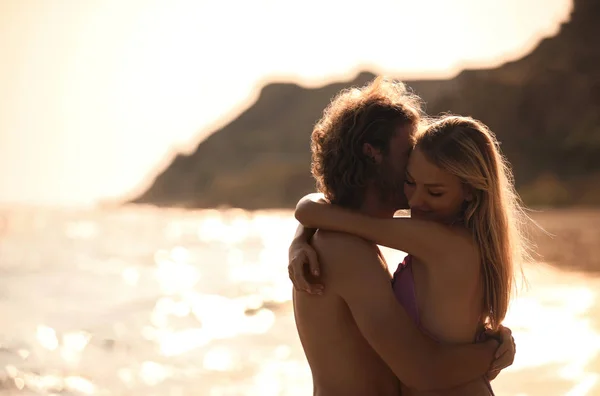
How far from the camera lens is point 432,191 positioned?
2438 millimetres

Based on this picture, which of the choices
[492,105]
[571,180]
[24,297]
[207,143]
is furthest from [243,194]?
[24,297]

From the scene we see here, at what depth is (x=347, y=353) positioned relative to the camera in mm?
2475

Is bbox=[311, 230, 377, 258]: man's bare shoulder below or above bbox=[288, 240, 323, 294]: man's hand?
above

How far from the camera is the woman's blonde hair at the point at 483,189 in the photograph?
2.38 meters

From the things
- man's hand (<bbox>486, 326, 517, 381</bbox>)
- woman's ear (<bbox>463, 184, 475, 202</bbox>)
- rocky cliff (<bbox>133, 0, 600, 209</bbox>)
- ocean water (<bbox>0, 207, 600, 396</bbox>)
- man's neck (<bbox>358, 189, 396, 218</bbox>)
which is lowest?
ocean water (<bbox>0, 207, 600, 396</bbox>)

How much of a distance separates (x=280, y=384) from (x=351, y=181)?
5.11 m

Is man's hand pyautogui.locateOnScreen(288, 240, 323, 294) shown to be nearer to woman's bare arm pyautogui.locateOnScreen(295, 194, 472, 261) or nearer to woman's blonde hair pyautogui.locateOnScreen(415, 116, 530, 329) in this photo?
woman's bare arm pyautogui.locateOnScreen(295, 194, 472, 261)

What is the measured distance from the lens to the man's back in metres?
2.43

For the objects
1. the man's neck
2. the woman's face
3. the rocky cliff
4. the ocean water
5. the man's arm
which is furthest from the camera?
the rocky cliff

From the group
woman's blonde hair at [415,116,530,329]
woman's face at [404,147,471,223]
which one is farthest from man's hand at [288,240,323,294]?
woman's blonde hair at [415,116,530,329]

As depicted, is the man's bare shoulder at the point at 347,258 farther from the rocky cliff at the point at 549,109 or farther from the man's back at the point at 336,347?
the rocky cliff at the point at 549,109

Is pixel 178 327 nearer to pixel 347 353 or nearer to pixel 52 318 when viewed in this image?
pixel 52 318

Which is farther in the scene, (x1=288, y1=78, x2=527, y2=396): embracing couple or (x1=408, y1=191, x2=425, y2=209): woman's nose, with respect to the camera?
(x1=408, y1=191, x2=425, y2=209): woman's nose

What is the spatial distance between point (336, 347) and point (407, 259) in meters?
0.35
